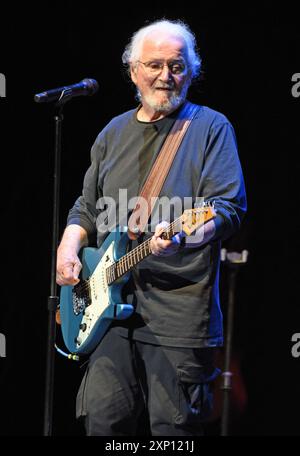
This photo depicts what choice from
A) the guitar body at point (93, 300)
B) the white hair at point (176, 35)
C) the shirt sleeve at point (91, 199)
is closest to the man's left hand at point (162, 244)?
the guitar body at point (93, 300)

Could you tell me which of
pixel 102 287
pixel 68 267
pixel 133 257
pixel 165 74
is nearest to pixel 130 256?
pixel 133 257

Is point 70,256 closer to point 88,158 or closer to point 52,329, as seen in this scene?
point 52,329

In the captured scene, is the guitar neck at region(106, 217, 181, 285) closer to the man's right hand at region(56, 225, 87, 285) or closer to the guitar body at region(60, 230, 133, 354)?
the guitar body at region(60, 230, 133, 354)

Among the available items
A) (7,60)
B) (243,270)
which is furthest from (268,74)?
(7,60)

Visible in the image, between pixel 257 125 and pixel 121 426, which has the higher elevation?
pixel 257 125

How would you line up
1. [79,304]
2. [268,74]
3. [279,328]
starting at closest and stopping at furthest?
[79,304]
[268,74]
[279,328]

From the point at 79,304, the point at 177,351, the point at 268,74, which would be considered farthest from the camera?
the point at 268,74

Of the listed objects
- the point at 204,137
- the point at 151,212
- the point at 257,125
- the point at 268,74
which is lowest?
the point at 151,212

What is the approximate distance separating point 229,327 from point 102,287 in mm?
1689

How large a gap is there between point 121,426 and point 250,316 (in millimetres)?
2004

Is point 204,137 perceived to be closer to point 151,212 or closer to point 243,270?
point 151,212

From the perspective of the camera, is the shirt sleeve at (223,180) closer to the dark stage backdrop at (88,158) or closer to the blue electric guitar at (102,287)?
the blue electric guitar at (102,287)

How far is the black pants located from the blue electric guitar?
0.33ft

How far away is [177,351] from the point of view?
2.79m
